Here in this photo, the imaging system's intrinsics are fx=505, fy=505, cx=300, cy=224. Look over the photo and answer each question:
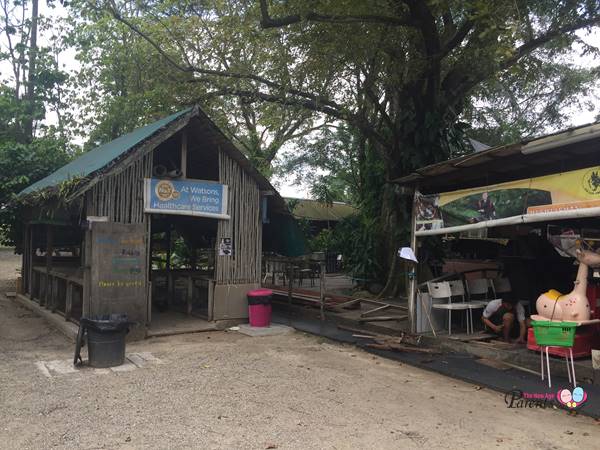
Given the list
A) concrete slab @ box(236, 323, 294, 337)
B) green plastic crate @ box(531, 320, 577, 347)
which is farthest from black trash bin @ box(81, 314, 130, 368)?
green plastic crate @ box(531, 320, 577, 347)

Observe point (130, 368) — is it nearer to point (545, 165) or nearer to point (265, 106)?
point (545, 165)

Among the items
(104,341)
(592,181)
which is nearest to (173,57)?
(104,341)

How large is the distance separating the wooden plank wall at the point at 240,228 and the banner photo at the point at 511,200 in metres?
3.87

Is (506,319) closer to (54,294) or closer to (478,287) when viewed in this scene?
(478,287)

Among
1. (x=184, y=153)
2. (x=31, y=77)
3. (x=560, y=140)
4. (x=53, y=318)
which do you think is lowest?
(x=53, y=318)

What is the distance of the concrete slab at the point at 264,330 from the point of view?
411 inches

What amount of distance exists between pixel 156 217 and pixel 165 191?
11.6ft

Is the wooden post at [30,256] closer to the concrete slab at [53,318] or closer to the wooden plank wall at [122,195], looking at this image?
the concrete slab at [53,318]

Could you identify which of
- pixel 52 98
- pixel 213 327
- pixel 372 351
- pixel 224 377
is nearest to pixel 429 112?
pixel 372 351

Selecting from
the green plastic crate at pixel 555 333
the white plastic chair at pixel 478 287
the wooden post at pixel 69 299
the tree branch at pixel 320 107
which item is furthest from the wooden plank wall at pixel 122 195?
the green plastic crate at pixel 555 333

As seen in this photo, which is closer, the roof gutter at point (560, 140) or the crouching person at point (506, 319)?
the roof gutter at point (560, 140)

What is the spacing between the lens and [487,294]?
34.5 ft

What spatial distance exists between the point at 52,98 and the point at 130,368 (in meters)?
21.7

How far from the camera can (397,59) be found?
468 inches
